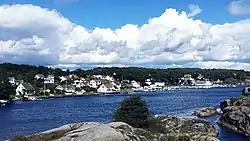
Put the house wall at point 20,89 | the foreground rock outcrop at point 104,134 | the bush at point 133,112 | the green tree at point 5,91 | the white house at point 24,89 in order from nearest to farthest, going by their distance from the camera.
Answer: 1. the foreground rock outcrop at point 104,134
2. the bush at point 133,112
3. the green tree at point 5,91
4. the house wall at point 20,89
5. the white house at point 24,89

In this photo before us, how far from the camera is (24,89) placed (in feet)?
617

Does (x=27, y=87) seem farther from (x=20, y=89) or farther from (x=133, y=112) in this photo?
(x=133, y=112)

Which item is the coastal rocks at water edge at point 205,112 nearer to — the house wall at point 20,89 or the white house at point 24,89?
the white house at point 24,89

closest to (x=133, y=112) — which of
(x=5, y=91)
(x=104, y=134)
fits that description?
(x=104, y=134)

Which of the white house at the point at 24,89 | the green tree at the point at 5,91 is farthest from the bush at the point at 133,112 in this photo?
the white house at the point at 24,89

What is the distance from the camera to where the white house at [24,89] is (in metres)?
185

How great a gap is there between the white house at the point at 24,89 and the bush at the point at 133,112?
463ft

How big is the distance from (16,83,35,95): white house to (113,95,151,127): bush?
5554 inches

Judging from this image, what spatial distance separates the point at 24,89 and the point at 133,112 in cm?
14729

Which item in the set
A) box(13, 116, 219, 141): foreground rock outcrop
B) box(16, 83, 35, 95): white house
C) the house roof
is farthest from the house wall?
box(13, 116, 219, 141): foreground rock outcrop

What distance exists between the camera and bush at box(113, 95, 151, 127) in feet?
157

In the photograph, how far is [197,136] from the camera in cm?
3888

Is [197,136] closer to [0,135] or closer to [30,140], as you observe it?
[30,140]

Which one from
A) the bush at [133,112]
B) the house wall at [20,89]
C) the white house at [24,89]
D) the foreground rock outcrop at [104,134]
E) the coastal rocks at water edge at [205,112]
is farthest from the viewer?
the white house at [24,89]
